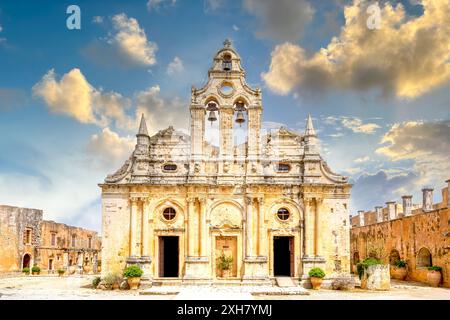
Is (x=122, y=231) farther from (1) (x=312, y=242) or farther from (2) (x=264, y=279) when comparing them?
Result: (1) (x=312, y=242)

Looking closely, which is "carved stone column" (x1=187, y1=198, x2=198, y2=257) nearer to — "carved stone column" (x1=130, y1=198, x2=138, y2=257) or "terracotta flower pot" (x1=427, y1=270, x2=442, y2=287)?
"carved stone column" (x1=130, y1=198, x2=138, y2=257)

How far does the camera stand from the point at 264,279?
26.3m

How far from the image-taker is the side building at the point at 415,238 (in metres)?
28.6

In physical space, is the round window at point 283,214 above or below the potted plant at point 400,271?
above

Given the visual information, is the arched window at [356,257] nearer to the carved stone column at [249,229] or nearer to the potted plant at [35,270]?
the carved stone column at [249,229]

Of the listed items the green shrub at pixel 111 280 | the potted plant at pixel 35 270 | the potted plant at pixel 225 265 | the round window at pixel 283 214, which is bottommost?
the potted plant at pixel 35 270

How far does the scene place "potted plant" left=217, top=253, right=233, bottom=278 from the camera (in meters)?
26.9

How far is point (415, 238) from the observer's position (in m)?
32.0

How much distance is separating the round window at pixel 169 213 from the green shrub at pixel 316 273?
805 cm

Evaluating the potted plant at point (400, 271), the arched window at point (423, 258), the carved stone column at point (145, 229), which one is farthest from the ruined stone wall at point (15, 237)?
the arched window at point (423, 258)

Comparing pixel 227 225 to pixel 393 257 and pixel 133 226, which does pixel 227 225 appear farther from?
pixel 393 257

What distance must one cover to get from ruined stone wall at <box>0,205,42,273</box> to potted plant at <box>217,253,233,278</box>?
71.7 feet

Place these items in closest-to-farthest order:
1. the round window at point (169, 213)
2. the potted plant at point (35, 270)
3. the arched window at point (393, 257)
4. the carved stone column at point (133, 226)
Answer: the carved stone column at point (133, 226) → the round window at point (169, 213) → the arched window at point (393, 257) → the potted plant at point (35, 270)

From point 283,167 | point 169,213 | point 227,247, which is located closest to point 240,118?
point 283,167
